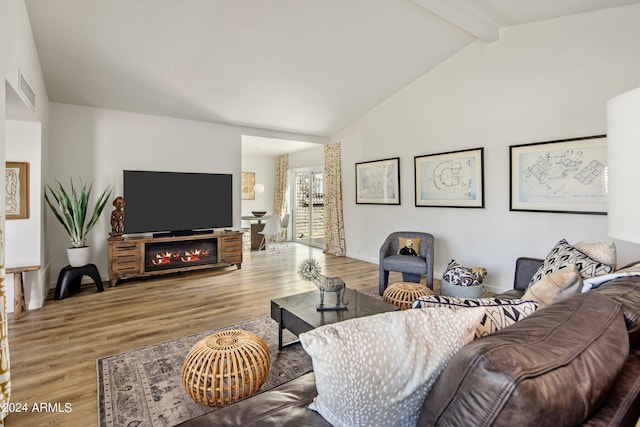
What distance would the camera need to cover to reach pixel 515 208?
3.92 m

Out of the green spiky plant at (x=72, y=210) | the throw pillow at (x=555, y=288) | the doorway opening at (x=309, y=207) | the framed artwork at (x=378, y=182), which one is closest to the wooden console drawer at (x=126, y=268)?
the green spiky plant at (x=72, y=210)

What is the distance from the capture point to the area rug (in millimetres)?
1842

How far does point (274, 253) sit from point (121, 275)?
3115 millimetres

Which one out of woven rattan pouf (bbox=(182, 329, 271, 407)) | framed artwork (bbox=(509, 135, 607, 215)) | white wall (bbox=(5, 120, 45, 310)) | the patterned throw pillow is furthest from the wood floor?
framed artwork (bbox=(509, 135, 607, 215))

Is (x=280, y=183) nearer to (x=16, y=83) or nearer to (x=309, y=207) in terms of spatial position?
(x=309, y=207)

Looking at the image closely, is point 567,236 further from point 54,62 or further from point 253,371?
point 54,62

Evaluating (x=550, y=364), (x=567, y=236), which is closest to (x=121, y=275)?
(x=550, y=364)

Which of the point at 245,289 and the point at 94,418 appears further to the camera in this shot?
the point at 245,289

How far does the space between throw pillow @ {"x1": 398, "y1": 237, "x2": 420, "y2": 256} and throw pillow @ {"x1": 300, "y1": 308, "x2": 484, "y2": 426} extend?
347cm

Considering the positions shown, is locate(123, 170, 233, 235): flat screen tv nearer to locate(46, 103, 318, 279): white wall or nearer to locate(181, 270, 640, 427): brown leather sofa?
locate(46, 103, 318, 279): white wall

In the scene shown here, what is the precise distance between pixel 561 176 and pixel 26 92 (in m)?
5.31

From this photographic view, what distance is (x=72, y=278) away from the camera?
12.7 ft

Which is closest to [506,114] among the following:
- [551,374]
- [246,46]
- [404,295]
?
[404,295]

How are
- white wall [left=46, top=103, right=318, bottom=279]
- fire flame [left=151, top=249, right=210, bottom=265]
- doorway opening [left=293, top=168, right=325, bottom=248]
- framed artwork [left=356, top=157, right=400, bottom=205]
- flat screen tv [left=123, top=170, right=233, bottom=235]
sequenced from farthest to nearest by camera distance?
doorway opening [left=293, top=168, right=325, bottom=248] < framed artwork [left=356, top=157, right=400, bottom=205] < fire flame [left=151, top=249, right=210, bottom=265] < flat screen tv [left=123, top=170, right=233, bottom=235] < white wall [left=46, top=103, right=318, bottom=279]
